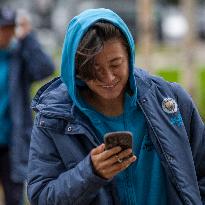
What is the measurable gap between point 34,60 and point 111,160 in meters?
3.35

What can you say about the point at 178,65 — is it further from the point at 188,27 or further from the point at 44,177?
the point at 44,177

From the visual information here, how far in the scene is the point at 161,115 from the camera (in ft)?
9.80

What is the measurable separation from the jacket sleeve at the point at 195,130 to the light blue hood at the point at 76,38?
24cm

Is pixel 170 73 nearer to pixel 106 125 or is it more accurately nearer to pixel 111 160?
pixel 106 125

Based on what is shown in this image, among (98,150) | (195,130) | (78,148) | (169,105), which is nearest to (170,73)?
(195,130)

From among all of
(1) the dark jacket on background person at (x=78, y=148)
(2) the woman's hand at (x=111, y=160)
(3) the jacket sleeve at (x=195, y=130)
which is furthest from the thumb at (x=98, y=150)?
(3) the jacket sleeve at (x=195, y=130)

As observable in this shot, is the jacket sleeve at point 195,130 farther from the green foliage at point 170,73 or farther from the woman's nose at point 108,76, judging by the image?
the green foliage at point 170,73

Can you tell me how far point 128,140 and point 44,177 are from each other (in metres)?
0.42

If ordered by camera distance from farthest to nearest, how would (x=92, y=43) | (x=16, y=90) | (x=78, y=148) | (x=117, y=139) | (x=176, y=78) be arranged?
(x=176, y=78) → (x=16, y=90) → (x=78, y=148) → (x=92, y=43) → (x=117, y=139)

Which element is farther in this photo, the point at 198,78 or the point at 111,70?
the point at 198,78

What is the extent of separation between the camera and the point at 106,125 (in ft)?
9.79

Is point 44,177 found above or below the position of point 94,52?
below

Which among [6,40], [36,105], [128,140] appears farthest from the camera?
[6,40]

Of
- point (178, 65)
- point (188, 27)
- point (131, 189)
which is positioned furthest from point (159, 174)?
point (178, 65)
